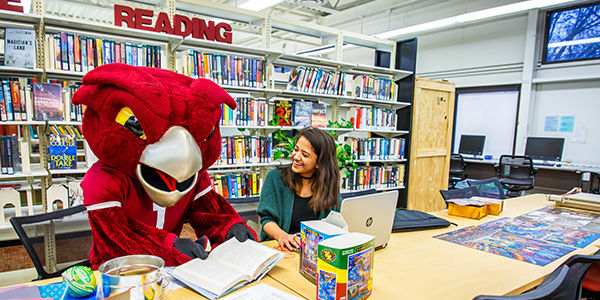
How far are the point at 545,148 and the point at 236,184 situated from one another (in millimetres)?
5145

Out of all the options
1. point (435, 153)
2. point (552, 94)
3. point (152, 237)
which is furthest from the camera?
point (552, 94)

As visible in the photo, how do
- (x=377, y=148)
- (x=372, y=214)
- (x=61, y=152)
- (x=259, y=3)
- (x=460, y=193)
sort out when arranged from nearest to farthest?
1. (x=372, y=214)
2. (x=61, y=152)
3. (x=460, y=193)
4. (x=259, y=3)
5. (x=377, y=148)

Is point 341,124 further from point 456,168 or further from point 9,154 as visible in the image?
point 456,168

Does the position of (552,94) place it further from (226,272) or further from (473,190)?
(226,272)

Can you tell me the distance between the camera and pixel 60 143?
245cm

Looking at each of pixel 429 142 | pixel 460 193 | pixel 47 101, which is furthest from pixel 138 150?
pixel 429 142

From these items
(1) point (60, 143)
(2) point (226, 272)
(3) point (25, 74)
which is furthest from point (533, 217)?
(3) point (25, 74)

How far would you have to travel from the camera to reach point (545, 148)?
17.9 ft

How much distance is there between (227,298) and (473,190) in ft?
7.64

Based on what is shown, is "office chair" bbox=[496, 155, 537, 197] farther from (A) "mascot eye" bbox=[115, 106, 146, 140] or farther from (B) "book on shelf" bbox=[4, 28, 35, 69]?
(B) "book on shelf" bbox=[4, 28, 35, 69]

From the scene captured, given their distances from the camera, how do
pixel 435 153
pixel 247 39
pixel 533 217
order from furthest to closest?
pixel 247 39 → pixel 435 153 → pixel 533 217

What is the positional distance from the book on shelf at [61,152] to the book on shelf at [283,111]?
1.74m

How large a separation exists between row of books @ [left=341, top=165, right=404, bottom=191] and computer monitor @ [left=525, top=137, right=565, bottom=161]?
108 inches

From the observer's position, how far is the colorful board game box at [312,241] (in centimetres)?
117
